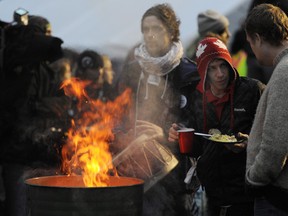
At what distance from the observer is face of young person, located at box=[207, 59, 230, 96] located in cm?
510

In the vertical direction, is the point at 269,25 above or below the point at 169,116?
above

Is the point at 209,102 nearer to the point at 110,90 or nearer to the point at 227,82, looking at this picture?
the point at 227,82

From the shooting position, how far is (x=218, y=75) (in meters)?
5.09

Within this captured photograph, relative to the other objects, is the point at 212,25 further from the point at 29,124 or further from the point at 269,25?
the point at 269,25

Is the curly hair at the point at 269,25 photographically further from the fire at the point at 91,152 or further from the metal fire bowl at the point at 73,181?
the fire at the point at 91,152

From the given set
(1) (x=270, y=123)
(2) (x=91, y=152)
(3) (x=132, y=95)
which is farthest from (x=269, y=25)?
(3) (x=132, y=95)

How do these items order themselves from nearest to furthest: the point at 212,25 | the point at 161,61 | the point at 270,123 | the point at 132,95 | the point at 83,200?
the point at 270,123, the point at 83,200, the point at 161,61, the point at 132,95, the point at 212,25

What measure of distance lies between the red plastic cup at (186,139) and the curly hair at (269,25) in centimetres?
95

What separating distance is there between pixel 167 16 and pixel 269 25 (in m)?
1.99

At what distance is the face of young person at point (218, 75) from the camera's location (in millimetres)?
5098

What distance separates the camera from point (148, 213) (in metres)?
6.03

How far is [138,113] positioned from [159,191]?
743 millimetres

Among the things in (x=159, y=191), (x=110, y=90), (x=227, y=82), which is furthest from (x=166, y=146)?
(x=110, y=90)

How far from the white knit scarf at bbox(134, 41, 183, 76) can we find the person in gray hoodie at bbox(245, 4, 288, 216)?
5.46 ft
